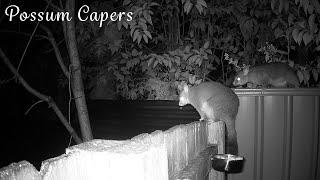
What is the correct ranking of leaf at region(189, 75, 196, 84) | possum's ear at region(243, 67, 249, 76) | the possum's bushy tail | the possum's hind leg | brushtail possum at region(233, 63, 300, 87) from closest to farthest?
the possum's bushy tail, the possum's hind leg, leaf at region(189, 75, 196, 84), brushtail possum at region(233, 63, 300, 87), possum's ear at region(243, 67, 249, 76)

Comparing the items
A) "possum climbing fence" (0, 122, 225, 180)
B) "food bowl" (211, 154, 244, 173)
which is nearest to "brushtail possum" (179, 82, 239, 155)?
"food bowl" (211, 154, 244, 173)

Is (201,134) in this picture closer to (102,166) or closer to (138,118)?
(102,166)

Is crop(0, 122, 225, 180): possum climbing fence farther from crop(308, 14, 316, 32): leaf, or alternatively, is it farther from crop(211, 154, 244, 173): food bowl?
crop(308, 14, 316, 32): leaf

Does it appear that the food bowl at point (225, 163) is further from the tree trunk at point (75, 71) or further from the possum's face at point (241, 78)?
the possum's face at point (241, 78)

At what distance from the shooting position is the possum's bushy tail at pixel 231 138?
2840 millimetres

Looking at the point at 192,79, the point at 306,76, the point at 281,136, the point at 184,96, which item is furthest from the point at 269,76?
the point at 281,136

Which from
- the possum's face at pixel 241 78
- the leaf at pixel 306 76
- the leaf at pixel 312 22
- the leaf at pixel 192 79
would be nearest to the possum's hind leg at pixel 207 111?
the leaf at pixel 192 79

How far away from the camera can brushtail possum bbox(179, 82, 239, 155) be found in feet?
9.75

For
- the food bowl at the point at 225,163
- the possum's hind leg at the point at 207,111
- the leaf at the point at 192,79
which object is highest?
the leaf at the point at 192,79

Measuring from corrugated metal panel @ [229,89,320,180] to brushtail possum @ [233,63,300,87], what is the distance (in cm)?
197

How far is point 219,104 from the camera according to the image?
3.34 metres

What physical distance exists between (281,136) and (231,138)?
52cm

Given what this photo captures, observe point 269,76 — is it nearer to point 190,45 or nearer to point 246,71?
point 246,71

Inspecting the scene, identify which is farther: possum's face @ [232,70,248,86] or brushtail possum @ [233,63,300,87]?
possum's face @ [232,70,248,86]
